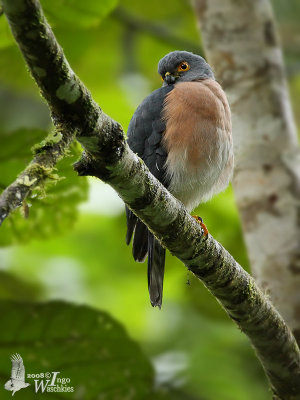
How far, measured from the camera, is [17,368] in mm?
3207

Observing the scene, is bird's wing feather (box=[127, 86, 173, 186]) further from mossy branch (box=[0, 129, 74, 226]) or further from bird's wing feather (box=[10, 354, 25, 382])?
mossy branch (box=[0, 129, 74, 226])

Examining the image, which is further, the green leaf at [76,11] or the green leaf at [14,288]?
the green leaf at [14,288]

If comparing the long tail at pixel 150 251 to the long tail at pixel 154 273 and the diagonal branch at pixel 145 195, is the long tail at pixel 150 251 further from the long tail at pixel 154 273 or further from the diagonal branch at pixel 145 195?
the diagonal branch at pixel 145 195

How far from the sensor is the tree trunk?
3621 mm

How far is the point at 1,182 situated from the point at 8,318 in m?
0.83

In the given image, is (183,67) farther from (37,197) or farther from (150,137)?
(37,197)

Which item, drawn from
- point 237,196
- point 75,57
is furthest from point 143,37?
point 237,196

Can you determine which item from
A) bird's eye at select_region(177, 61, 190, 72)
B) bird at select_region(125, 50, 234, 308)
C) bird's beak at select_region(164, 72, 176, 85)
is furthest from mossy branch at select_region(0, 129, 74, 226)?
bird's eye at select_region(177, 61, 190, 72)

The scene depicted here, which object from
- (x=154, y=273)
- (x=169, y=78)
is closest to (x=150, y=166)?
(x=154, y=273)

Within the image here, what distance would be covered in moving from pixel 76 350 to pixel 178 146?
1404mm

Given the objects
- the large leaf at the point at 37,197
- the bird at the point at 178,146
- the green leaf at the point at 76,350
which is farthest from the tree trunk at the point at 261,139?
the large leaf at the point at 37,197

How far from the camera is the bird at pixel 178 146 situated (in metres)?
3.63

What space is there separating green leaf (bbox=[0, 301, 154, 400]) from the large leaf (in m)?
0.50

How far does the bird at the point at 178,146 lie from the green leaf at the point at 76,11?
668 millimetres
